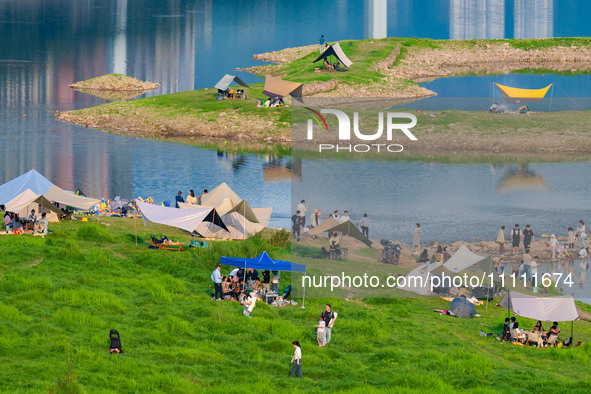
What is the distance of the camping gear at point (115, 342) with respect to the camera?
26.6 meters

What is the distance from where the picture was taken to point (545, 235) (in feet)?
160

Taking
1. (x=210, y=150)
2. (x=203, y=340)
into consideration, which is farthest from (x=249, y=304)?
(x=210, y=150)

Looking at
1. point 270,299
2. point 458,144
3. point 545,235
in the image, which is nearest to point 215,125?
point 458,144

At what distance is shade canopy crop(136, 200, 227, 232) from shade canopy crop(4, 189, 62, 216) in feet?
19.4

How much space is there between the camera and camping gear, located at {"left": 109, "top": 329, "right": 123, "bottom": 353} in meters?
26.6

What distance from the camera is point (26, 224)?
42.5m

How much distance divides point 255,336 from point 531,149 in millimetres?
46904

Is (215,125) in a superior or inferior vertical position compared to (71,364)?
superior

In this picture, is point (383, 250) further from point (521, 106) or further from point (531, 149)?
point (521, 106)

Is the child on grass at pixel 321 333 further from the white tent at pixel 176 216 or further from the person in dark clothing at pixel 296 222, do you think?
the white tent at pixel 176 216

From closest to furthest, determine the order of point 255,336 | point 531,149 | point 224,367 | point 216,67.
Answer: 1. point 224,367
2. point 255,336
3. point 531,149
4. point 216,67

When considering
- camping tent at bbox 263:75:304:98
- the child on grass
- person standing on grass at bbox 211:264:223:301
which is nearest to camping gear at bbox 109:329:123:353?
the child on grass

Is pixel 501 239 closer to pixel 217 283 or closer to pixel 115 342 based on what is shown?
pixel 217 283

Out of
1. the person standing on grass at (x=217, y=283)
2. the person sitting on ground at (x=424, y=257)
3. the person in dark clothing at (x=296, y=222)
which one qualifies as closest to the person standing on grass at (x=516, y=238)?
the person sitting on ground at (x=424, y=257)
